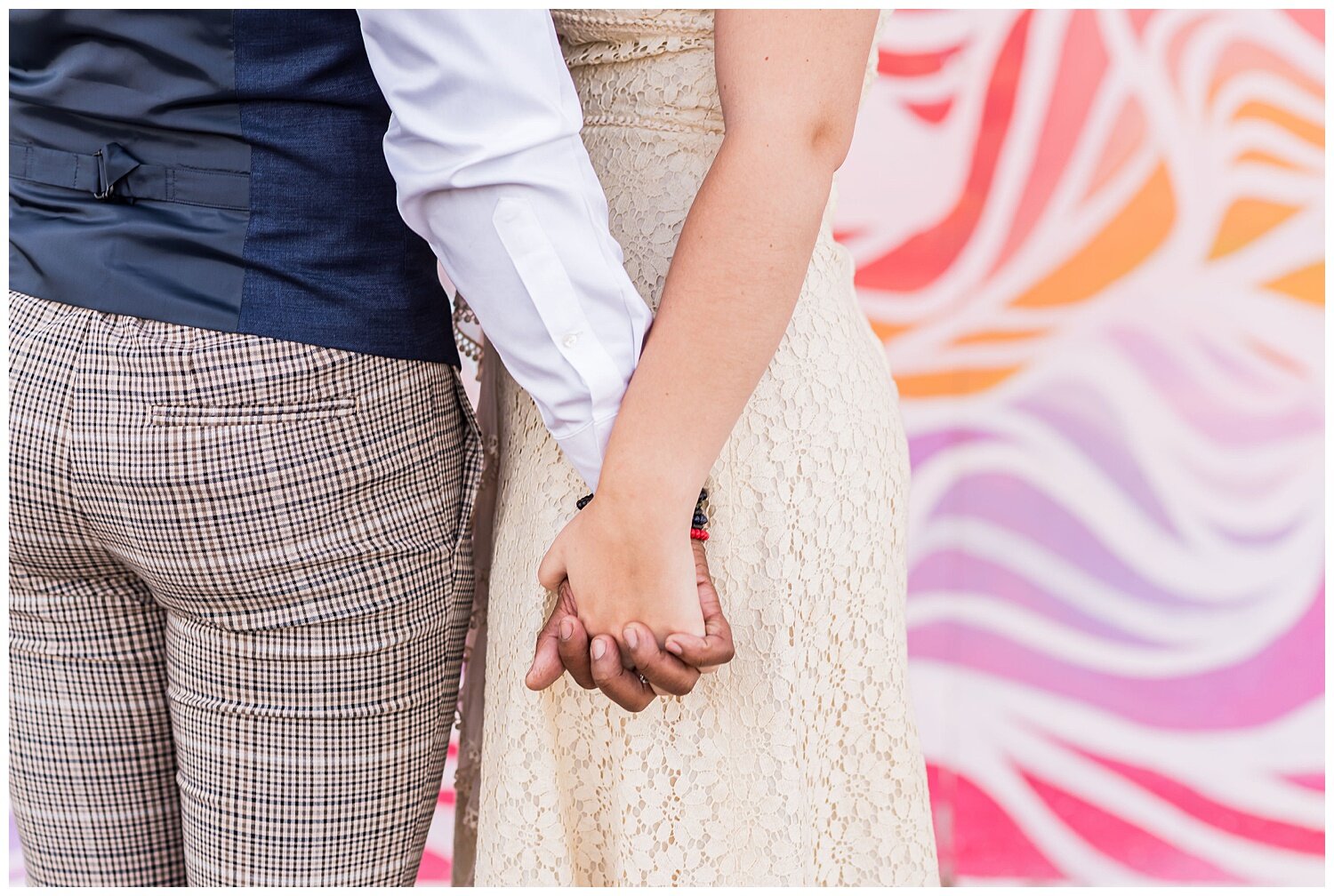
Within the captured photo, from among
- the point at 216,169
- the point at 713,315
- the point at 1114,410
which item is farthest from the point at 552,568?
the point at 1114,410

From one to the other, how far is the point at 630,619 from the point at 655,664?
0.04 m

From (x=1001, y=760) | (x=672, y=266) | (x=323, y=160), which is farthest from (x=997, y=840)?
(x=323, y=160)

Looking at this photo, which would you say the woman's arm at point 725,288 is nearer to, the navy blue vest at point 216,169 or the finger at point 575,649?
the finger at point 575,649

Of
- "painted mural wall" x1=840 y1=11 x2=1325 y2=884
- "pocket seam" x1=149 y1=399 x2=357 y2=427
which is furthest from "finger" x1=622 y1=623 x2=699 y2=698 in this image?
"painted mural wall" x1=840 y1=11 x2=1325 y2=884

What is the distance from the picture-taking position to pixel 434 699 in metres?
0.82

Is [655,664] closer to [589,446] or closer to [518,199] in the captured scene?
[589,446]

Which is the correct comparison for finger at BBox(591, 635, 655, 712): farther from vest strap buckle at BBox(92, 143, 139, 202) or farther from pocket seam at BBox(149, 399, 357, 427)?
vest strap buckle at BBox(92, 143, 139, 202)

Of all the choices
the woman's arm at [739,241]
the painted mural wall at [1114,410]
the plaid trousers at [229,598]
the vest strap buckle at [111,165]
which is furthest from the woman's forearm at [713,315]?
the painted mural wall at [1114,410]

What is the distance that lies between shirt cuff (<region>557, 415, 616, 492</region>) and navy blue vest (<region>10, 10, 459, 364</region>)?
0.17 metres

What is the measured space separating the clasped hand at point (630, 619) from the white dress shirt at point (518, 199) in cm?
6

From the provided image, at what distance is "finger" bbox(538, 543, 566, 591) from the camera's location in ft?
2.35

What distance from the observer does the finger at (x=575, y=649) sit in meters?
0.70

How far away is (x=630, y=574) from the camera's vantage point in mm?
684

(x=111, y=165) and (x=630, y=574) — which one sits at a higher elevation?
(x=111, y=165)
